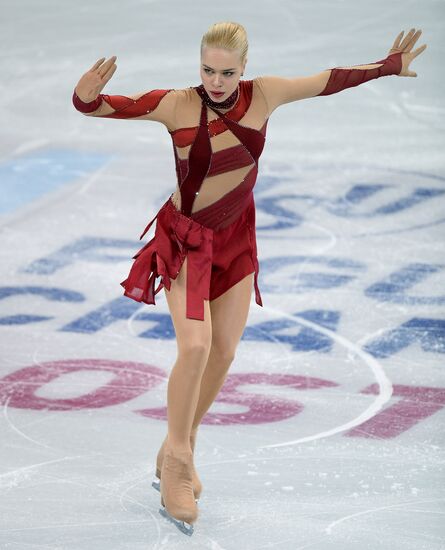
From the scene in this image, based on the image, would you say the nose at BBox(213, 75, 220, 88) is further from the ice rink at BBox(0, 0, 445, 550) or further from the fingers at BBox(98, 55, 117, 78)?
the ice rink at BBox(0, 0, 445, 550)

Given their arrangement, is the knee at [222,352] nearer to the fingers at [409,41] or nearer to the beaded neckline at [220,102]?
the beaded neckline at [220,102]

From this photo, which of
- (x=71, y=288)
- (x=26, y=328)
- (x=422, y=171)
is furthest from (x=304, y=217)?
(x=26, y=328)

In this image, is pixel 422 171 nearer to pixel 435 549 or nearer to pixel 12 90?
pixel 12 90

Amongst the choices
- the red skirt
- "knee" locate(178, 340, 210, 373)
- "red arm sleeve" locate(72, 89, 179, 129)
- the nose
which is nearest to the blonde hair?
the nose

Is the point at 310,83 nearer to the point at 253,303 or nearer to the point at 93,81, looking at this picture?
the point at 93,81

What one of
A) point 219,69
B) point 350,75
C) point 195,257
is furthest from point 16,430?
point 350,75

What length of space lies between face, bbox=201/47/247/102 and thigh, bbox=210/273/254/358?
696 mm

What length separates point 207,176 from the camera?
3.89m

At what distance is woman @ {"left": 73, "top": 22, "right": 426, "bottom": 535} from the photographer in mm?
3805

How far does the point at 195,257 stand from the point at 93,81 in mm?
700

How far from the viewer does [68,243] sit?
7.20m

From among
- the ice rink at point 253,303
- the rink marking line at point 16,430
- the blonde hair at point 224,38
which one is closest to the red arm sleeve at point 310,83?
the blonde hair at point 224,38

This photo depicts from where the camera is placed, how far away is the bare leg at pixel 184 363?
3.83 meters

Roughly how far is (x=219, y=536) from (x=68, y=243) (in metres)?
3.69
